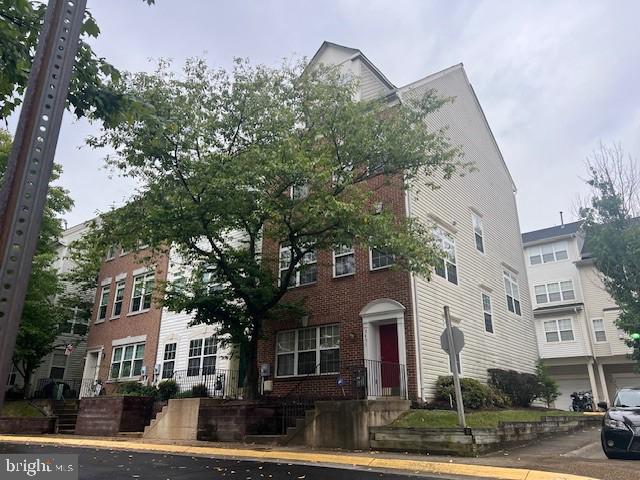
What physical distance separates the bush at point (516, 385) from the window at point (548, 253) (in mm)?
18068

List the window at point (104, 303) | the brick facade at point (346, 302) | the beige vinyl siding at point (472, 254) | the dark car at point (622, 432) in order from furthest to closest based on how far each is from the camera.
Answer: the window at point (104, 303) → the beige vinyl siding at point (472, 254) → the brick facade at point (346, 302) → the dark car at point (622, 432)

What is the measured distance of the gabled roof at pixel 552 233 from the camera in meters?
36.3

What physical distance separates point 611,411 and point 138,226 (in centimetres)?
1255

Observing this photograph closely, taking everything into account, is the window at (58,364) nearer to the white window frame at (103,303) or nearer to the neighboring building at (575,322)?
the white window frame at (103,303)

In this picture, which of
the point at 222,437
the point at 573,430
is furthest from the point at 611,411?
the point at 222,437

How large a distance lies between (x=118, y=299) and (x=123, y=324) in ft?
5.96

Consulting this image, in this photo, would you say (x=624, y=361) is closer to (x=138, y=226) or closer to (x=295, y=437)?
(x=295, y=437)

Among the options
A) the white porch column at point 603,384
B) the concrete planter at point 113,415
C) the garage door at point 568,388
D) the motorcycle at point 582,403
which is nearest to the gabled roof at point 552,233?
the white porch column at point 603,384

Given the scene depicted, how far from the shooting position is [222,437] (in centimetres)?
1439

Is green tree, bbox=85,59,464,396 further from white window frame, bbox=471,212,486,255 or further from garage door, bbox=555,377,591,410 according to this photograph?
garage door, bbox=555,377,591,410

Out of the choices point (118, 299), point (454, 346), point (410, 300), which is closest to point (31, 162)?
point (454, 346)

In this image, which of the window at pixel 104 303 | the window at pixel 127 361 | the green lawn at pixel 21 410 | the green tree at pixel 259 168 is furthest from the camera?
the window at pixel 104 303

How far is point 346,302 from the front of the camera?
17.1m

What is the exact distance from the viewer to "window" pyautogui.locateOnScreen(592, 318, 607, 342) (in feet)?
106
